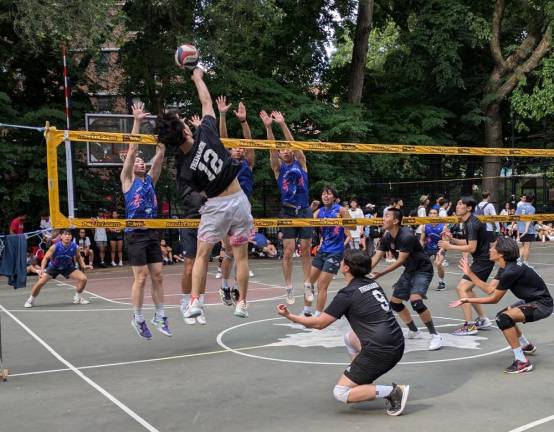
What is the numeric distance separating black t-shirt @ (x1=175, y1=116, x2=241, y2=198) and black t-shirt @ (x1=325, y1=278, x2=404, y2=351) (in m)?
1.85

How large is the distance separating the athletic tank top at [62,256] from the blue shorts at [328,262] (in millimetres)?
5650

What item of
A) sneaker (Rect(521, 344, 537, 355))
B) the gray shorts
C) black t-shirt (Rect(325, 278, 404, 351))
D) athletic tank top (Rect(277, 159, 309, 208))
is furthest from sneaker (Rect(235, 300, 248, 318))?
sneaker (Rect(521, 344, 537, 355))

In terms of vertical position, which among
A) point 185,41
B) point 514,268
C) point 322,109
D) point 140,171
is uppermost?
point 185,41

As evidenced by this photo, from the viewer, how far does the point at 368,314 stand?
20.2 feet

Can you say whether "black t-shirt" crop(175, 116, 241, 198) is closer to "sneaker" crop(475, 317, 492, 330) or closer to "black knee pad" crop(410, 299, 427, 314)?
"black knee pad" crop(410, 299, 427, 314)

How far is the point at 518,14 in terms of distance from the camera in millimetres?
28156

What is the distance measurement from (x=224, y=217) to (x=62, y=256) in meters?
7.23

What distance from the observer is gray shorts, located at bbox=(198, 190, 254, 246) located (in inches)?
284

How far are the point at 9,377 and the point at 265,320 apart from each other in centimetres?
433

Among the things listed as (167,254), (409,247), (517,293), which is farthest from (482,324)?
(167,254)

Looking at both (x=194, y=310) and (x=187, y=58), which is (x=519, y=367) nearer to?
(x=194, y=310)

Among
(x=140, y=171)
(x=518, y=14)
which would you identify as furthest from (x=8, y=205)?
(x=518, y=14)

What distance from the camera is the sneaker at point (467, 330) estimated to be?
944cm

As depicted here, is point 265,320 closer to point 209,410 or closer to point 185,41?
point 209,410
